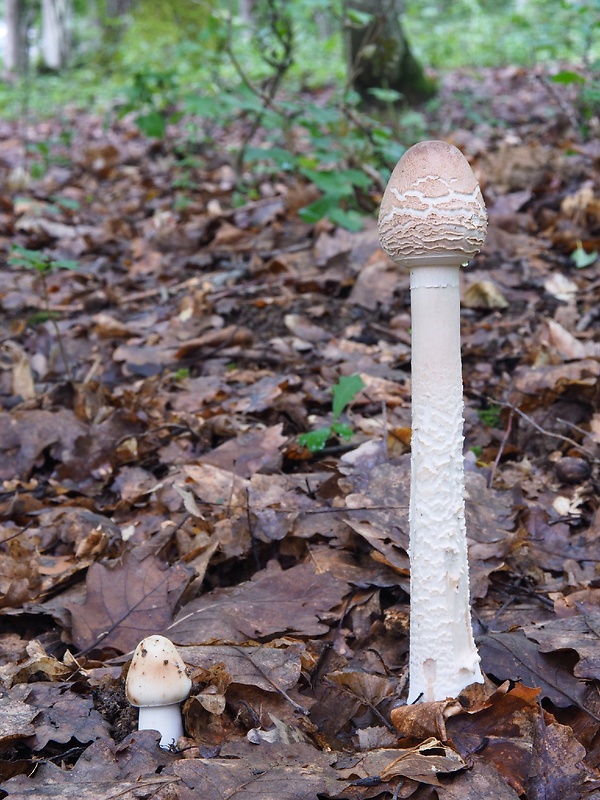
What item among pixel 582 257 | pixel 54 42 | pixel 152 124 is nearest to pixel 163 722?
pixel 582 257

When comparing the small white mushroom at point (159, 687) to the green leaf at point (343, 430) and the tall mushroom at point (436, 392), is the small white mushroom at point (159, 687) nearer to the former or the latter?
the tall mushroom at point (436, 392)

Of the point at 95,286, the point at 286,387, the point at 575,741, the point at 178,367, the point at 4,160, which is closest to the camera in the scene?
the point at 575,741

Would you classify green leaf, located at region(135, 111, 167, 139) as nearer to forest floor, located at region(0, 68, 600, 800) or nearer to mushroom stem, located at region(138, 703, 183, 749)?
forest floor, located at region(0, 68, 600, 800)

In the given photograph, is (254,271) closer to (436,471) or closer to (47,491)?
(47,491)

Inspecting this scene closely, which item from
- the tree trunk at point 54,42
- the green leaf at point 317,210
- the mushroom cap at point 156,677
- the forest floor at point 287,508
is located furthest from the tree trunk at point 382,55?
the tree trunk at point 54,42

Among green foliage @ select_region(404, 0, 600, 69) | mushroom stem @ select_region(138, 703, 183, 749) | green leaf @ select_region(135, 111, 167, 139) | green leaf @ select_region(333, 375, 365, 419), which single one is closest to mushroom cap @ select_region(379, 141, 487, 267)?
mushroom stem @ select_region(138, 703, 183, 749)

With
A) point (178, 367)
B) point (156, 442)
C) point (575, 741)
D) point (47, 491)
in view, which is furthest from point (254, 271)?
point (575, 741)
